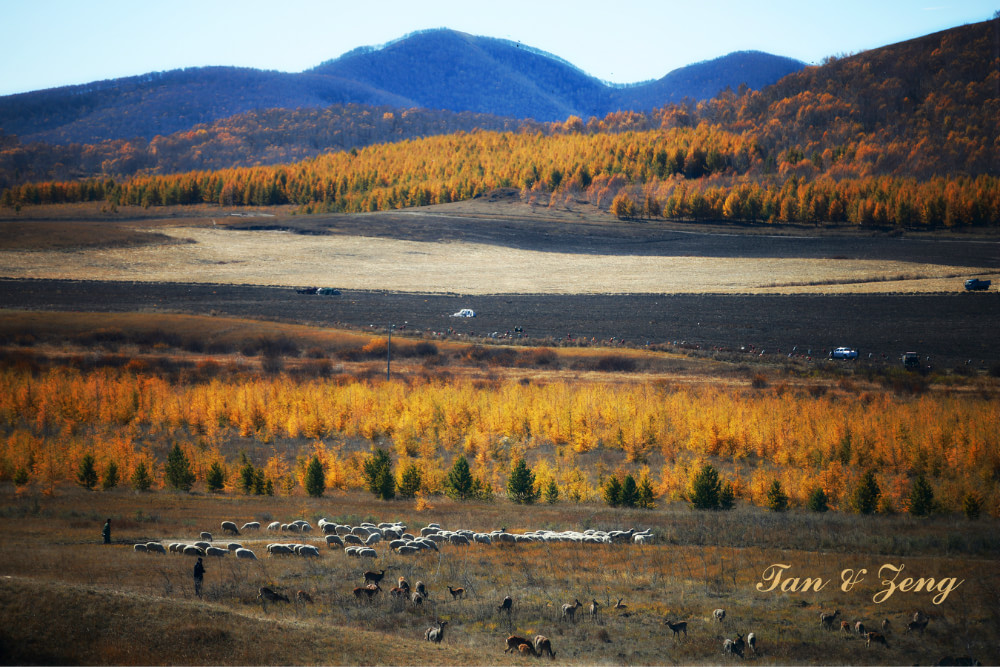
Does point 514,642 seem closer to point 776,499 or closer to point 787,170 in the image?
point 776,499

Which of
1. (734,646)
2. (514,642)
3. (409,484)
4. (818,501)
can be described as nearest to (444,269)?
(409,484)

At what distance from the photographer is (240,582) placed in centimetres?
1998

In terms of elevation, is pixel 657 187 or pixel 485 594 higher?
pixel 657 187

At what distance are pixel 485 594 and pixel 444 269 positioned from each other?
92.2 meters

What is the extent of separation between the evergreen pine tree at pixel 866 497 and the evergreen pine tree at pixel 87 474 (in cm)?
3252

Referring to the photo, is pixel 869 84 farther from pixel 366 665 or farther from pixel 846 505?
pixel 366 665

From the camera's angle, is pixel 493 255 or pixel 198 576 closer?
pixel 198 576

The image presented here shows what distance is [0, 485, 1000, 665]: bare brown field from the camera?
49.3ft

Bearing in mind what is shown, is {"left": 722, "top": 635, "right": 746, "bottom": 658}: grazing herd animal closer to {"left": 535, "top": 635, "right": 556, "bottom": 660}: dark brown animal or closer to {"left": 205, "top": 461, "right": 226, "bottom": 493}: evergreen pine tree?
{"left": 535, "top": 635, "right": 556, "bottom": 660}: dark brown animal

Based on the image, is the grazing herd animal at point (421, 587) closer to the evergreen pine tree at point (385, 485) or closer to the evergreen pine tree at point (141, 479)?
the evergreen pine tree at point (385, 485)

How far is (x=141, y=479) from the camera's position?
111ft

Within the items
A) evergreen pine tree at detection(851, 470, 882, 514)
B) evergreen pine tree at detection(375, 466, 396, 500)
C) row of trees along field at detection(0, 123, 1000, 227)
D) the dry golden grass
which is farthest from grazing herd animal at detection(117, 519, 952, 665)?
row of trees along field at detection(0, 123, 1000, 227)

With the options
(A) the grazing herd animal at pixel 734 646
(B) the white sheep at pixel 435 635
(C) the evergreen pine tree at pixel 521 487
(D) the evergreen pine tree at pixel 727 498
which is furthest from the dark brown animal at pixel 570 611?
(D) the evergreen pine tree at pixel 727 498

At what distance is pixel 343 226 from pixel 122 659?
12781 cm
